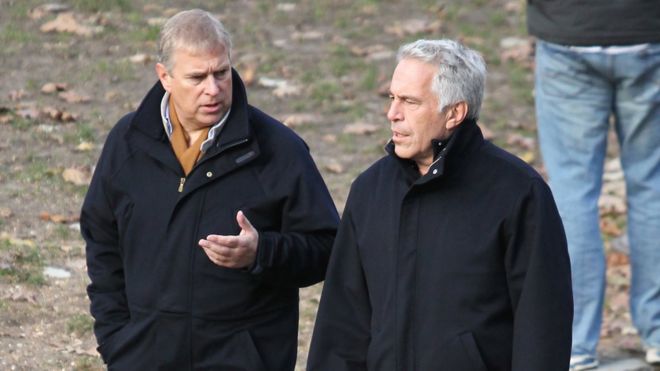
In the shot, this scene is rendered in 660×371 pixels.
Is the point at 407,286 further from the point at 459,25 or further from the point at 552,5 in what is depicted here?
the point at 459,25

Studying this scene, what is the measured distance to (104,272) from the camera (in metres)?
4.83

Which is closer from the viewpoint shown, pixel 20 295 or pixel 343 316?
pixel 343 316

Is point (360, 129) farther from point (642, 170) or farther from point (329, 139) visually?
point (642, 170)

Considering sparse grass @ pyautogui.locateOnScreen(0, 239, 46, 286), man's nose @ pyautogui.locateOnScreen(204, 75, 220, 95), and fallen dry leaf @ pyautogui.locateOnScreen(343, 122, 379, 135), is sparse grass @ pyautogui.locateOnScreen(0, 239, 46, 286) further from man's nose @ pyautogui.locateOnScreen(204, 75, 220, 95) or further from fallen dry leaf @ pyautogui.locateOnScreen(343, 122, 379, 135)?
fallen dry leaf @ pyautogui.locateOnScreen(343, 122, 379, 135)

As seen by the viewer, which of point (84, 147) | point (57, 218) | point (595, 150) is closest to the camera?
point (595, 150)

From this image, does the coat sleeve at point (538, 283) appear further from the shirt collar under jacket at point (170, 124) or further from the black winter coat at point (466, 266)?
the shirt collar under jacket at point (170, 124)

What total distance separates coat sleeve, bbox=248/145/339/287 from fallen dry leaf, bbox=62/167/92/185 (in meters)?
3.76

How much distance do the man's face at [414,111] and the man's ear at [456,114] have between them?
0.02 meters

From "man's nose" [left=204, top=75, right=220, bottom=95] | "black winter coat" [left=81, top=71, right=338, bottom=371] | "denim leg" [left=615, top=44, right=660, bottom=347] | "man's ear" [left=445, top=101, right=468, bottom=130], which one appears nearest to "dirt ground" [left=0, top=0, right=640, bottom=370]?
"denim leg" [left=615, top=44, right=660, bottom=347]

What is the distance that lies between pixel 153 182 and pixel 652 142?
265 cm

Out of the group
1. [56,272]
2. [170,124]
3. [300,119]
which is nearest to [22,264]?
[56,272]

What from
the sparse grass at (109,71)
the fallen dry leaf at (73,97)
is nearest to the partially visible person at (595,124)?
the fallen dry leaf at (73,97)

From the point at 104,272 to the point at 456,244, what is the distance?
4.42ft

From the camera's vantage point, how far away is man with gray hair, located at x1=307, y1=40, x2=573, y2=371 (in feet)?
13.3
